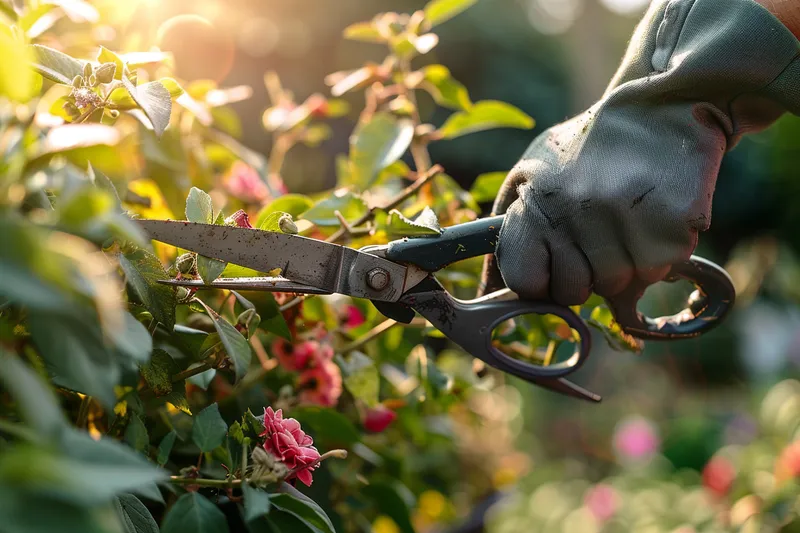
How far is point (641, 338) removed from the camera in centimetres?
62

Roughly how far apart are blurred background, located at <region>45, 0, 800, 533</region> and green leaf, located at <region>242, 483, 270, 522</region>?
0.51 meters

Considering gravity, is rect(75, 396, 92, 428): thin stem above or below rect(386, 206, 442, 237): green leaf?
below

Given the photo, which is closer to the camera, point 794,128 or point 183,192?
point 183,192

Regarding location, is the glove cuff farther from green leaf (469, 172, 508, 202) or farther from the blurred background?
the blurred background

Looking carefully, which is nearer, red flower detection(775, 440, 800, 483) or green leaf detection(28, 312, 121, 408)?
green leaf detection(28, 312, 121, 408)

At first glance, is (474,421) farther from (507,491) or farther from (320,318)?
(320,318)

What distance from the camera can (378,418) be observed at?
73 cm

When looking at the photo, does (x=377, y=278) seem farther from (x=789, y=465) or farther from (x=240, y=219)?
(x=789, y=465)

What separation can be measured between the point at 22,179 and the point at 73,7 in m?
0.23

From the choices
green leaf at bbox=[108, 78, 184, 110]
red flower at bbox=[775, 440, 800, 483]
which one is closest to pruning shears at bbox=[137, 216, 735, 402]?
green leaf at bbox=[108, 78, 184, 110]

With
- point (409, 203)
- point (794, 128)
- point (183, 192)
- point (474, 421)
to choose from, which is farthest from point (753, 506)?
point (794, 128)

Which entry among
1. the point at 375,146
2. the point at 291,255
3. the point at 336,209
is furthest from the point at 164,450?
the point at 375,146

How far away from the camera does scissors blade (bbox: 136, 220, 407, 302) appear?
0.44m

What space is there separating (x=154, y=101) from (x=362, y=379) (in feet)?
0.96
